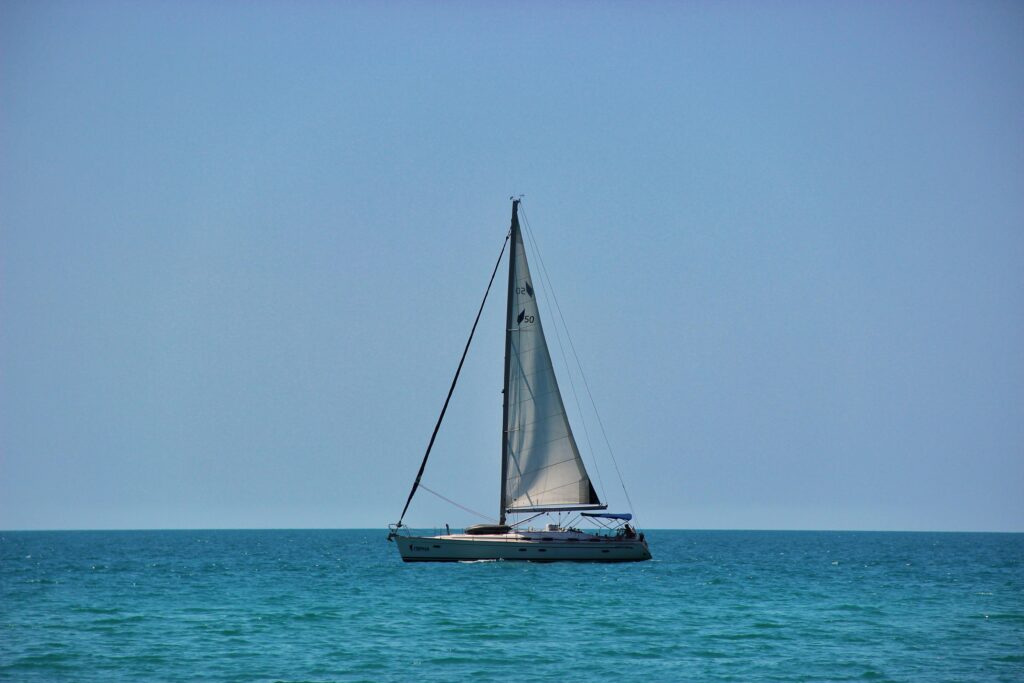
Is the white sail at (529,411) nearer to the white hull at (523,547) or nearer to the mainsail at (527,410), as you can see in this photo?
the mainsail at (527,410)

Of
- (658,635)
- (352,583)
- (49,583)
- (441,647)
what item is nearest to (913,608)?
(658,635)

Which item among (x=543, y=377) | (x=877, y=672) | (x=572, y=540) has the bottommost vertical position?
(x=877, y=672)

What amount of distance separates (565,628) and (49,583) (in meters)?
30.2

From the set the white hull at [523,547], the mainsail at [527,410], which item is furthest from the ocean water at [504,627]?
the mainsail at [527,410]

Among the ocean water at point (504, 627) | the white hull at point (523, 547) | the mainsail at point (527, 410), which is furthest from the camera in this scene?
the mainsail at point (527, 410)

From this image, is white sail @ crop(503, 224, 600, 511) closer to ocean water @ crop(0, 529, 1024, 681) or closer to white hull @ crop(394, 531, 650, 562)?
white hull @ crop(394, 531, 650, 562)

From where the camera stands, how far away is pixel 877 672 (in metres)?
29.6

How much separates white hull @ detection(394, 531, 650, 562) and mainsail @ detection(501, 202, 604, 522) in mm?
2129

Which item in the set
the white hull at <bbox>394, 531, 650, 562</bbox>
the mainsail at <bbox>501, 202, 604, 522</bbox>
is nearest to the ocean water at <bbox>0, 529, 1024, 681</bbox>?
the white hull at <bbox>394, 531, 650, 562</bbox>

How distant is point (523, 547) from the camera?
6022 centimetres

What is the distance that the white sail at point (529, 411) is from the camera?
62.5 meters

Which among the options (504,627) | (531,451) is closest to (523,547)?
(531,451)

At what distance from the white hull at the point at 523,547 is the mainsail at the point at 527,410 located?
2.13m

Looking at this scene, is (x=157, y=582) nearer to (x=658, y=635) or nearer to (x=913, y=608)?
(x=658, y=635)
